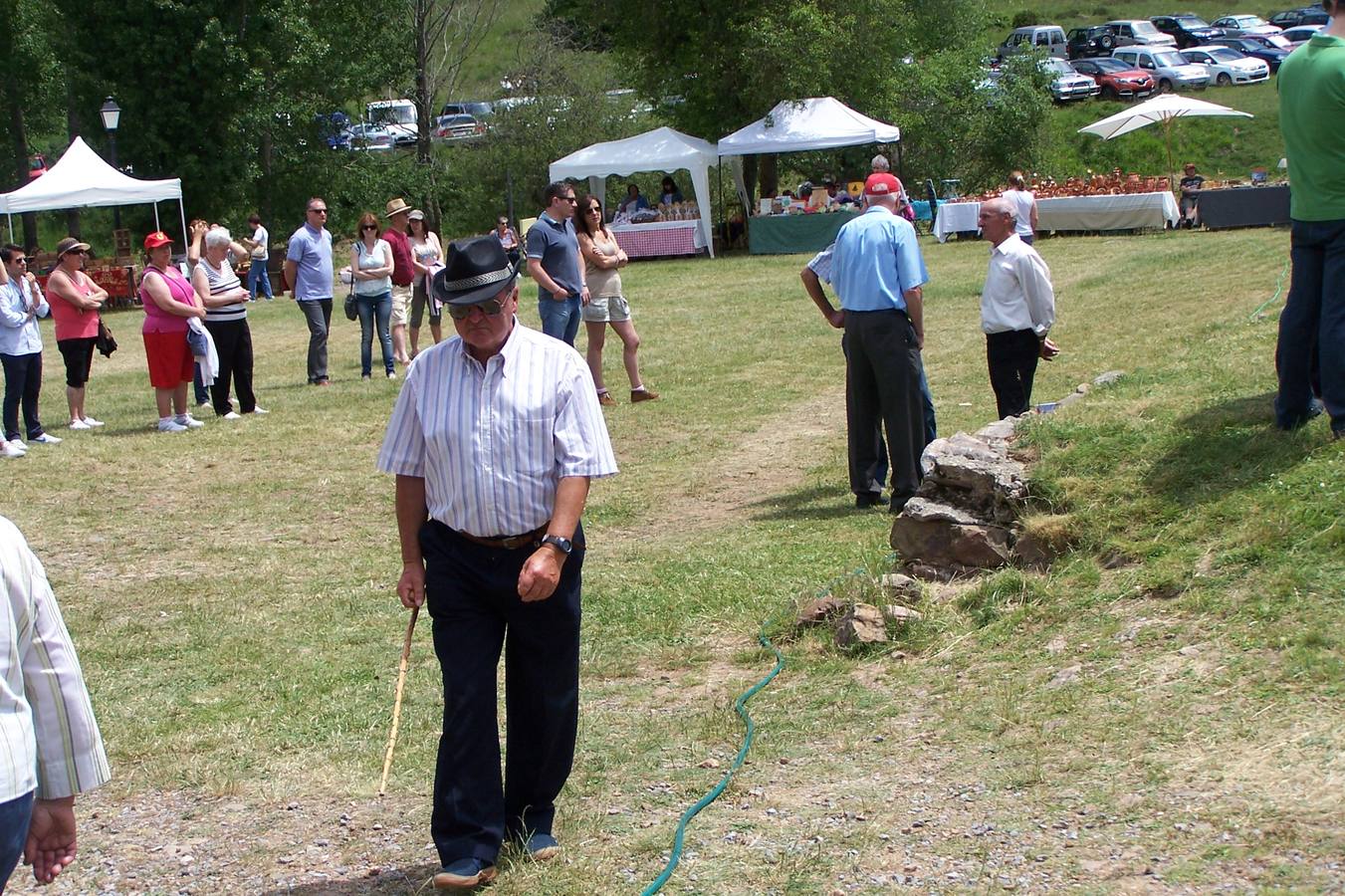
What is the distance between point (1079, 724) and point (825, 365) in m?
10.5

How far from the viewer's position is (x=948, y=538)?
260 inches

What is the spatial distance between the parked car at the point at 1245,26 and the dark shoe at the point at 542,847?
6103 centimetres

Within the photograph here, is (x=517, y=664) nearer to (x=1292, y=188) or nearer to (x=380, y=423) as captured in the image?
(x=1292, y=188)

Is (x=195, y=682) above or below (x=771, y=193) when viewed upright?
below

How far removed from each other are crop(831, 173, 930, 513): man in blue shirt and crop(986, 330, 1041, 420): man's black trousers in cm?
82

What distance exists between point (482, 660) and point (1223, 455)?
3768 millimetres

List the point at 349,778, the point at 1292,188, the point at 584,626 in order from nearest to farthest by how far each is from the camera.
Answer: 1. the point at 349,778
2. the point at 1292,188
3. the point at 584,626

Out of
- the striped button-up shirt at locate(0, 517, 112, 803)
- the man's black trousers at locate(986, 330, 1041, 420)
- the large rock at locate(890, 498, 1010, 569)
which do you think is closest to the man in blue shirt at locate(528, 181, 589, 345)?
the man's black trousers at locate(986, 330, 1041, 420)

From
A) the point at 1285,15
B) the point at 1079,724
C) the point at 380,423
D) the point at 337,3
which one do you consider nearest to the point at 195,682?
the point at 1079,724

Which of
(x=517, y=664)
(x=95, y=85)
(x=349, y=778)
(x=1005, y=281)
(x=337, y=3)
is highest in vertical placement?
(x=337, y=3)

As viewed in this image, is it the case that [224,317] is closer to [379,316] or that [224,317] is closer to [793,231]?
[379,316]

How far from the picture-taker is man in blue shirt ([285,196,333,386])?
15.2 meters

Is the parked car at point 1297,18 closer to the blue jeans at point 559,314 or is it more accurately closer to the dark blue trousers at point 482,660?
the blue jeans at point 559,314

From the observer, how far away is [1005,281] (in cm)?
885
